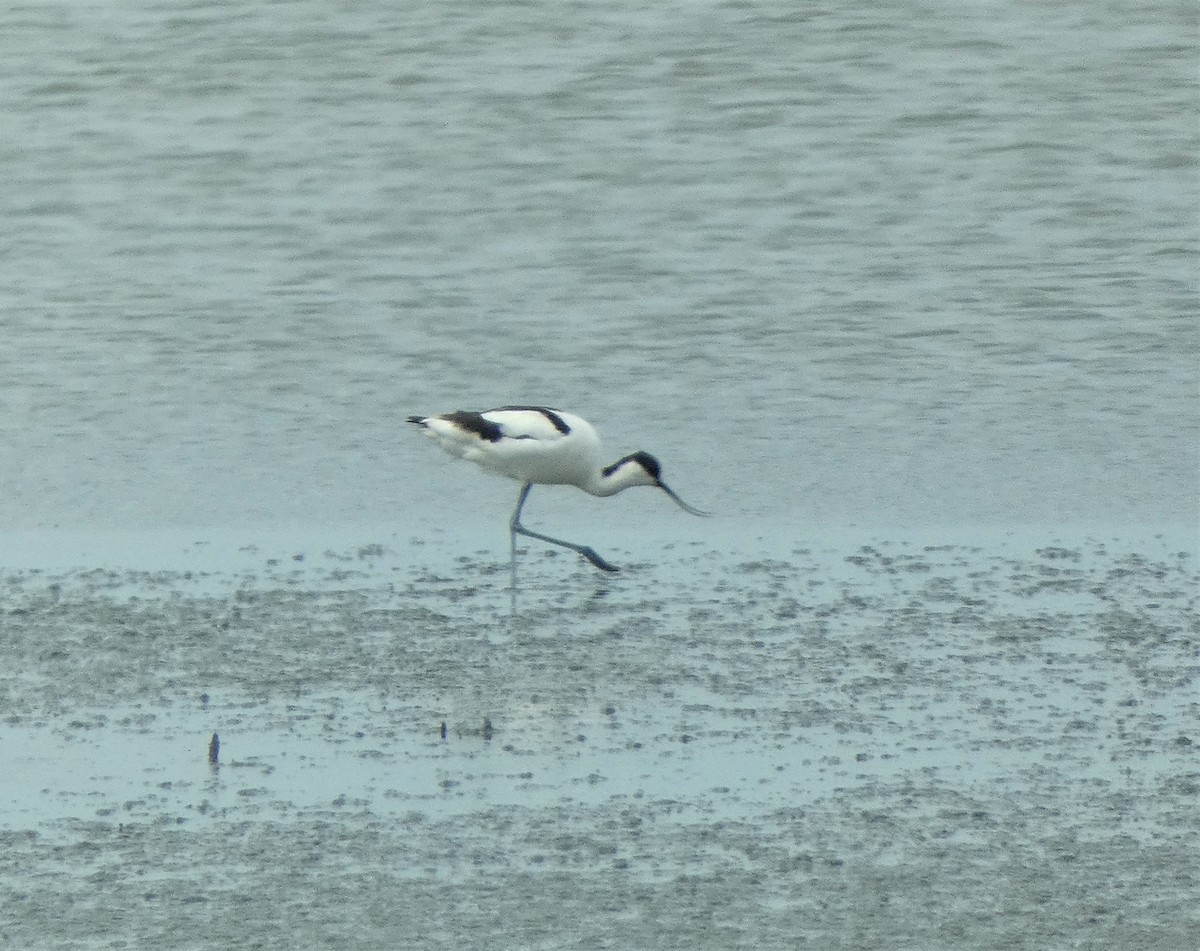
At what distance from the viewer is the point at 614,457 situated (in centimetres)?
973

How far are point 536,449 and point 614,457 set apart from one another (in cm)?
74

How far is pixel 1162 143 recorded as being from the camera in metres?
14.7

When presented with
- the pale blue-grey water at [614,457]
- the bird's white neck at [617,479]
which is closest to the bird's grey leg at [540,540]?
the pale blue-grey water at [614,457]

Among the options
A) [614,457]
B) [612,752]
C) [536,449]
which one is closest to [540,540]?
[536,449]

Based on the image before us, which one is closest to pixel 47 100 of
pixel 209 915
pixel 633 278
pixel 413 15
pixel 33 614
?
pixel 413 15

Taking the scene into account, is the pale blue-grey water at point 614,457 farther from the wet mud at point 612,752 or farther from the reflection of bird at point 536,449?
the reflection of bird at point 536,449

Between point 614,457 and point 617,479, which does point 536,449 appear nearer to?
point 617,479

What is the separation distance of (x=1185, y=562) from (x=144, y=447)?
4124 mm

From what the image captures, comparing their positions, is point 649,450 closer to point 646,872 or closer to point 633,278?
point 633,278

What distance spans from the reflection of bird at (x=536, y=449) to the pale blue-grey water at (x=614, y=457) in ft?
0.62

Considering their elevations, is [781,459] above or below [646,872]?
below

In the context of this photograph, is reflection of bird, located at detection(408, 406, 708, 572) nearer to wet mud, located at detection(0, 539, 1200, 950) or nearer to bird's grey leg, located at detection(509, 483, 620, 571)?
bird's grey leg, located at detection(509, 483, 620, 571)

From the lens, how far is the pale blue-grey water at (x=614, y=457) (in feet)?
17.3

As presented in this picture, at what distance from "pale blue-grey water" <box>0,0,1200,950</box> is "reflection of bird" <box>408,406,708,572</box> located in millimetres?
188
